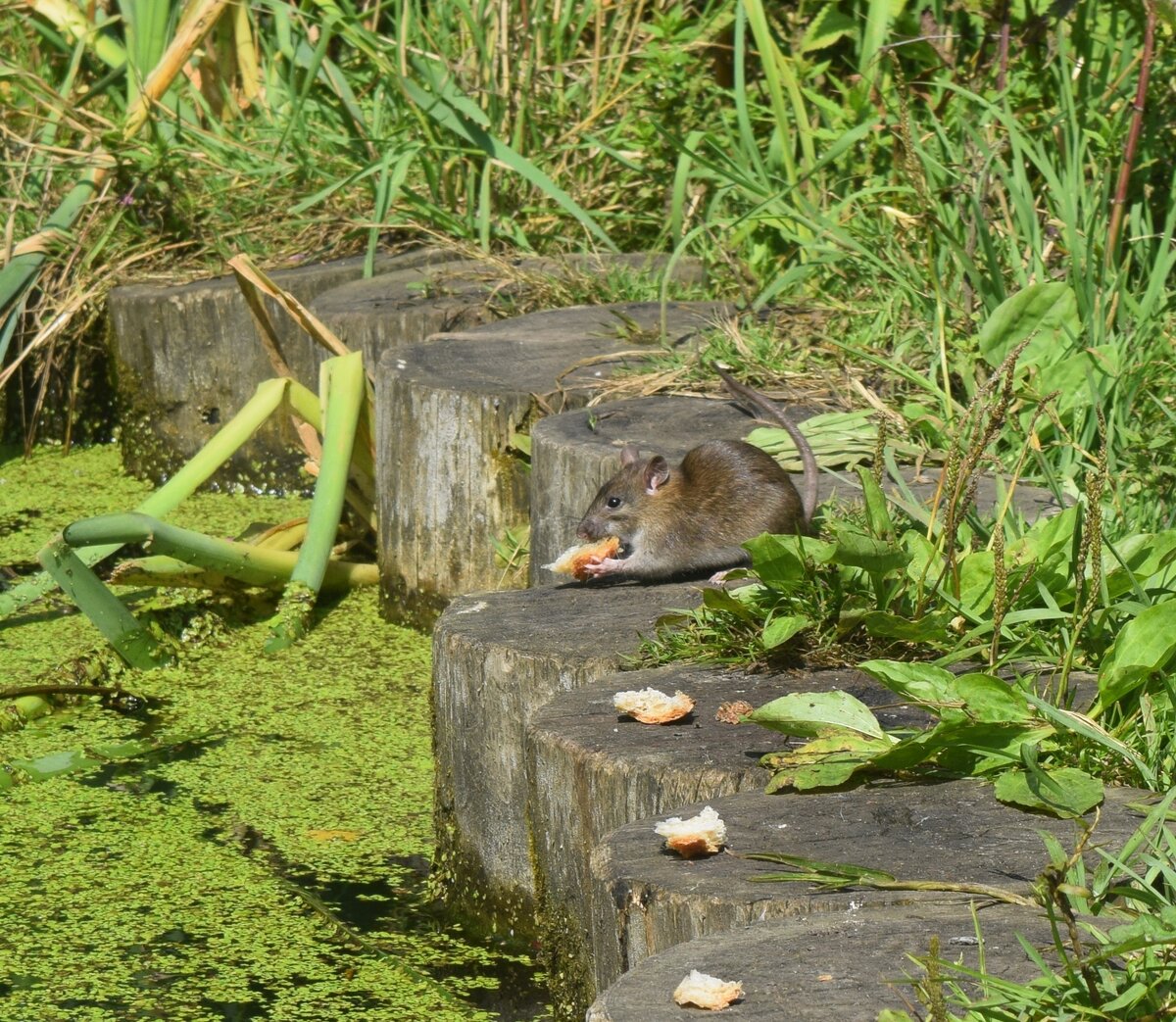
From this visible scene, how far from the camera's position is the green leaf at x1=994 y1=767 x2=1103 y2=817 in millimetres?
2322

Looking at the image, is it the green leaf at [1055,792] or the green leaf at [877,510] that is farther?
the green leaf at [877,510]

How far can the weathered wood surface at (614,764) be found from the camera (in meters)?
2.64

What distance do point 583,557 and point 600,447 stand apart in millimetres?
416

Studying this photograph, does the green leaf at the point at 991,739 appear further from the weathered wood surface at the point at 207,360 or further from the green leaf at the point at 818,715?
the weathered wood surface at the point at 207,360

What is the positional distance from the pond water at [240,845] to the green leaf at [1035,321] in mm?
1767

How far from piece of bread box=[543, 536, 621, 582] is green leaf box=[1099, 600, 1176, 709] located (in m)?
1.45

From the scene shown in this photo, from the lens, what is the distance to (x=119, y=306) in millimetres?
6738

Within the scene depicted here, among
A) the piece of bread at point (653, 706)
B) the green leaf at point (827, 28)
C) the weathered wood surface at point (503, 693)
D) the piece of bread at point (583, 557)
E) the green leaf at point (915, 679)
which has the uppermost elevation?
the green leaf at point (827, 28)

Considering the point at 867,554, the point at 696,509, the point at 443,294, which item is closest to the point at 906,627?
the point at 867,554

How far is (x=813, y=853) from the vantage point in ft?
7.47

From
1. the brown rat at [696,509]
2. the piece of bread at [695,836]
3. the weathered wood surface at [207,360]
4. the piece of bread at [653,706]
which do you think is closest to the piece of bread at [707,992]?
the piece of bread at [695,836]

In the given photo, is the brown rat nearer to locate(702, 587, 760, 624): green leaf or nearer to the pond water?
locate(702, 587, 760, 624): green leaf

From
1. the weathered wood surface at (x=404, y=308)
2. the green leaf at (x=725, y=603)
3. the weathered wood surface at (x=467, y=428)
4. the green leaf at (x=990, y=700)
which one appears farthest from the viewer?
the weathered wood surface at (x=404, y=308)

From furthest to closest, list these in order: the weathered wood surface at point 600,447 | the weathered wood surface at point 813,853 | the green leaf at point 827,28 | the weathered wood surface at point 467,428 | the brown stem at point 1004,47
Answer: the green leaf at point 827,28, the brown stem at point 1004,47, the weathered wood surface at point 467,428, the weathered wood surface at point 600,447, the weathered wood surface at point 813,853
